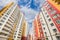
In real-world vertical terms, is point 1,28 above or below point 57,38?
above

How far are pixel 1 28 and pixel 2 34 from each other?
2.92 m

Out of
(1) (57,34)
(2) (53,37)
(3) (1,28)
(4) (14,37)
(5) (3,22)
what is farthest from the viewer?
(4) (14,37)

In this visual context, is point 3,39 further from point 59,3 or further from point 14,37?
point 59,3

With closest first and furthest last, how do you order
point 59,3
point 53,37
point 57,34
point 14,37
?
1. point 57,34
2. point 53,37
3. point 59,3
4. point 14,37

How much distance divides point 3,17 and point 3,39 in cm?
1018

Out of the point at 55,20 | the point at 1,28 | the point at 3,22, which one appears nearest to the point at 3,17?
the point at 3,22

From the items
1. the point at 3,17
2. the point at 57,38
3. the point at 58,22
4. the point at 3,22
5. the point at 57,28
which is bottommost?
the point at 57,38

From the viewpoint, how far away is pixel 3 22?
41.5m

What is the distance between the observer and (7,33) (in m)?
43.0

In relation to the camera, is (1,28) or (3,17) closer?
(1,28)

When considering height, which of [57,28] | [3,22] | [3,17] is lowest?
[57,28]

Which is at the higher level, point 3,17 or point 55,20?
point 3,17

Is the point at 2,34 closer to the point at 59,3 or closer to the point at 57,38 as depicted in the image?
the point at 57,38

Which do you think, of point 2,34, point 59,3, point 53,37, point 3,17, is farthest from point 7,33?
point 59,3
